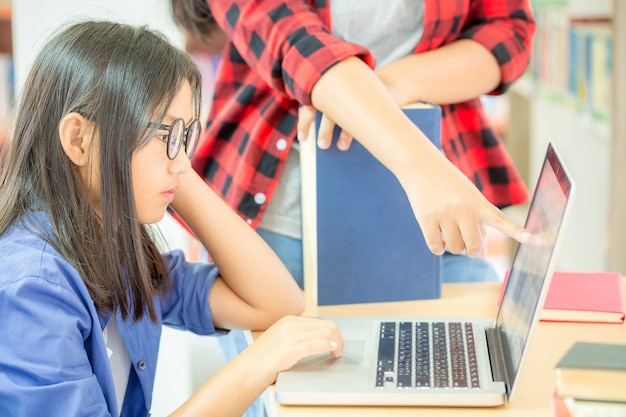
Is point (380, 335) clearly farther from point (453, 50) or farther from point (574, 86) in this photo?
point (574, 86)

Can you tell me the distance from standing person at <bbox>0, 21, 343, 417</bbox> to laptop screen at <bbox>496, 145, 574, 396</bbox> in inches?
7.5

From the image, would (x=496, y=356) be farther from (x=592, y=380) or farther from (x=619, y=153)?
(x=619, y=153)

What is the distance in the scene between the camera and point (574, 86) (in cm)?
307

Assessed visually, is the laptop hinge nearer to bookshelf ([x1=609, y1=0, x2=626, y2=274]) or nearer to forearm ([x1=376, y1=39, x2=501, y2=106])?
forearm ([x1=376, y1=39, x2=501, y2=106])

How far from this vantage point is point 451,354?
1.01m

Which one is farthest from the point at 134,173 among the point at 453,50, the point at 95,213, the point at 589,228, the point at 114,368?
the point at 589,228

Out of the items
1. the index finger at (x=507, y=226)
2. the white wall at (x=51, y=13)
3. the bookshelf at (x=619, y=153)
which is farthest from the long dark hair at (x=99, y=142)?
the bookshelf at (x=619, y=153)

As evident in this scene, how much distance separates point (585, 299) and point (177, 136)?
0.57 m

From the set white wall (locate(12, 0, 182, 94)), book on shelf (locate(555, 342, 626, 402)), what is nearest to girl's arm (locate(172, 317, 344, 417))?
book on shelf (locate(555, 342, 626, 402))

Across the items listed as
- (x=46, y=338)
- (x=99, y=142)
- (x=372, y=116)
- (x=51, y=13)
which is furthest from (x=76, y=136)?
(x=51, y=13)

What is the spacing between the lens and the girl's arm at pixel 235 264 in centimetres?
121

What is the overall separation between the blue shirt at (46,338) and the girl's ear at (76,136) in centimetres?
8

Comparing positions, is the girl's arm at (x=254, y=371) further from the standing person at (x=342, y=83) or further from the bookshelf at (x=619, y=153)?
the bookshelf at (x=619, y=153)

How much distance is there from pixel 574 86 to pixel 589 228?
471 millimetres
